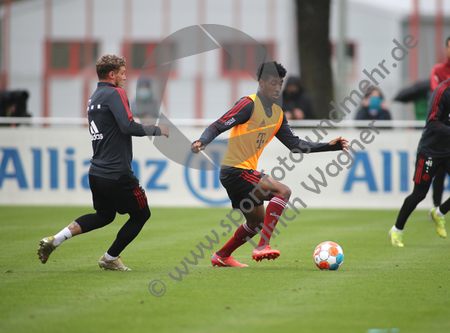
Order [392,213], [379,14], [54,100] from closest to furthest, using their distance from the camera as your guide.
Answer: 1. [392,213]
2. [54,100]
3. [379,14]

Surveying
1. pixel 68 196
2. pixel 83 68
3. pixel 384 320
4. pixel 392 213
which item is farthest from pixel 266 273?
pixel 83 68

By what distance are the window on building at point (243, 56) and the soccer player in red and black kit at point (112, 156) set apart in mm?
17768

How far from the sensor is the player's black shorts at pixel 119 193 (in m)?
5.69

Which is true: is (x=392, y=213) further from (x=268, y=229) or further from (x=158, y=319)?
(x=158, y=319)

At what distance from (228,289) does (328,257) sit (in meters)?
1.43

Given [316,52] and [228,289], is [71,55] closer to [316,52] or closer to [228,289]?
[316,52]

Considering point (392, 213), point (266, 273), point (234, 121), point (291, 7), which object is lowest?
point (392, 213)

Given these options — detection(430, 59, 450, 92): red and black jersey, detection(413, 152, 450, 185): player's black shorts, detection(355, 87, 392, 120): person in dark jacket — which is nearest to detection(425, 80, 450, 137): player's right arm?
detection(413, 152, 450, 185): player's black shorts

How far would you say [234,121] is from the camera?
19.2 feet

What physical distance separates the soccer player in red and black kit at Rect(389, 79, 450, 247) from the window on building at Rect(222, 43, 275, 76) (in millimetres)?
15857

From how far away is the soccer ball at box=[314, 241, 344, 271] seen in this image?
5918 mm

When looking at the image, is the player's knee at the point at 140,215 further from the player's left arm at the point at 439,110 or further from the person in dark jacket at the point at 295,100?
the person in dark jacket at the point at 295,100

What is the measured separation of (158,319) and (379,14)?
2340 cm

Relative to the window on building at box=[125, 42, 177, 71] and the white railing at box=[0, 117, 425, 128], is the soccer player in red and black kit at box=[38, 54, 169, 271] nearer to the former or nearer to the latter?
the white railing at box=[0, 117, 425, 128]
